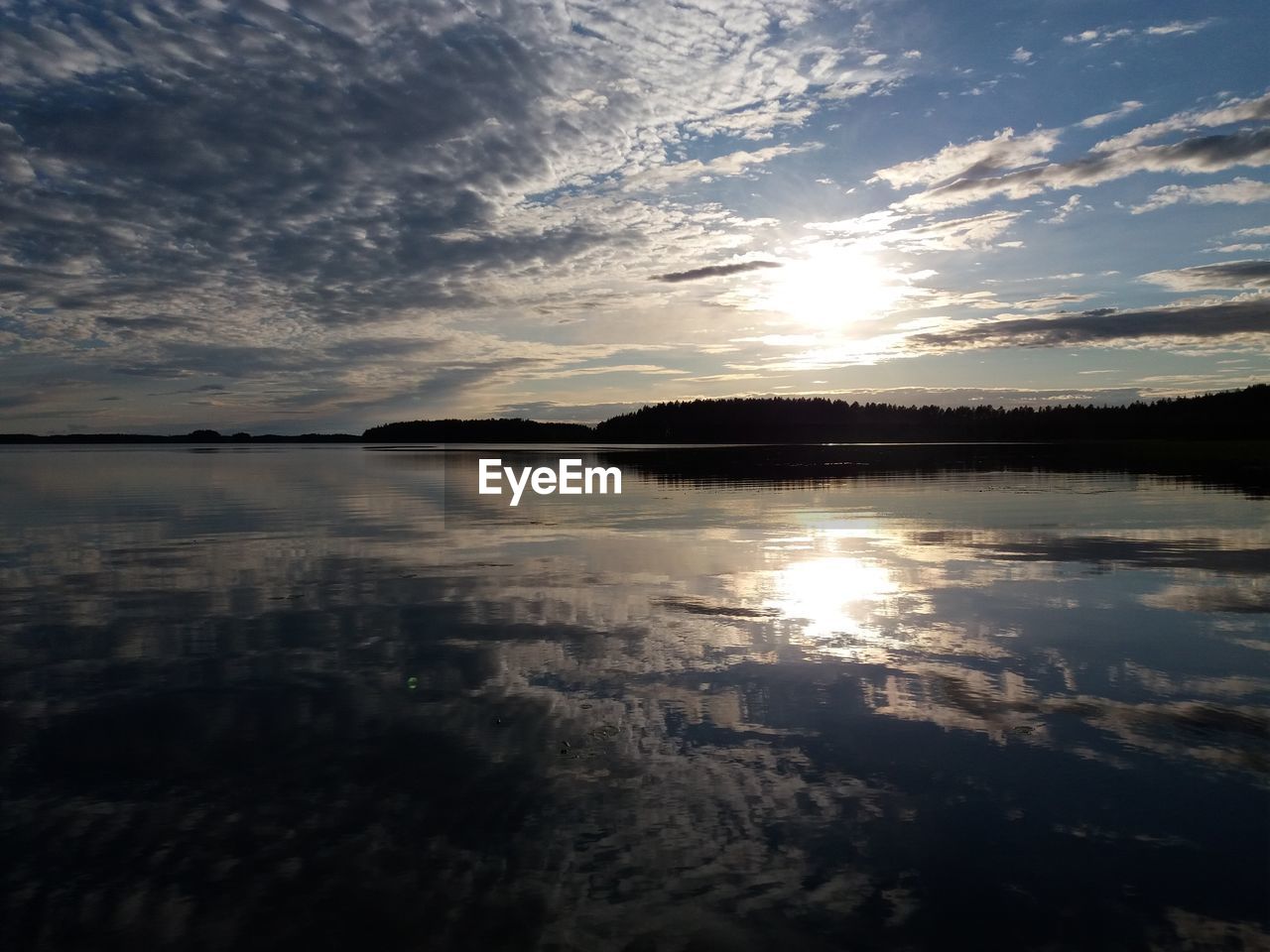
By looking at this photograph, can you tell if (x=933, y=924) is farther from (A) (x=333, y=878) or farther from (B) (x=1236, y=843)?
(A) (x=333, y=878)

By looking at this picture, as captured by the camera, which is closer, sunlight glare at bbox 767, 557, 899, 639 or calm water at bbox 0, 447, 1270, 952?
calm water at bbox 0, 447, 1270, 952

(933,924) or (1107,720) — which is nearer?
(933,924)

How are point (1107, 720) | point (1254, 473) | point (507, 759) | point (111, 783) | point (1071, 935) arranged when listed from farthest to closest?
point (1254, 473)
point (1107, 720)
point (507, 759)
point (111, 783)
point (1071, 935)

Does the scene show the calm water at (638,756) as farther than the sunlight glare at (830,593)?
No

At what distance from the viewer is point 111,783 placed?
797 centimetres

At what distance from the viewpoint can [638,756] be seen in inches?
340

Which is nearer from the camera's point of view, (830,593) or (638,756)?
(638,756)

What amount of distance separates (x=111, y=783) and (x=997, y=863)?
794 centimetres

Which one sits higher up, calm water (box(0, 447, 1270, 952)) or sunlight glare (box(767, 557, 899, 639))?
sunlight glare (box(767, 557, 899, 639))

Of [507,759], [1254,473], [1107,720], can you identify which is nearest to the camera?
[507,759]

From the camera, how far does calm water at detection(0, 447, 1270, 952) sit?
5.97 meters

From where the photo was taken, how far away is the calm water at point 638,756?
5.97m

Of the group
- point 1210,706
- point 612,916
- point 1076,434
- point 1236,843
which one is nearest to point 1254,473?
point 1210,706

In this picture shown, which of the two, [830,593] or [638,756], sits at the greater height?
[830,593]
